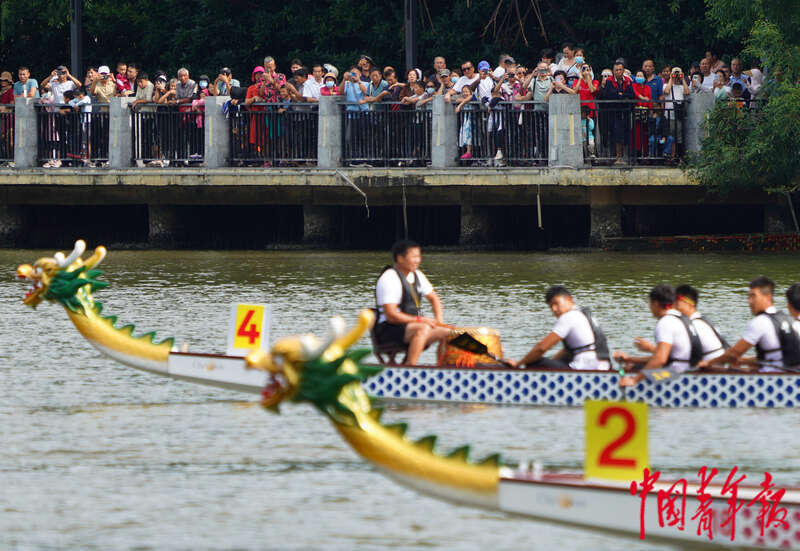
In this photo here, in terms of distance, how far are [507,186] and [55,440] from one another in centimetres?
1706

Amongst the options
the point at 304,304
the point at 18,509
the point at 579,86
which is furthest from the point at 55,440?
the point at 579,86

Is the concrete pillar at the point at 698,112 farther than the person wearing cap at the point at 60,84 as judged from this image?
No

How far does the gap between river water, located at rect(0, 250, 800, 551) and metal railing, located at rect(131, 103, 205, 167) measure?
309 inches

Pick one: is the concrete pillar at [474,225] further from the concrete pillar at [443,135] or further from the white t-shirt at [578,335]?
the white t-shirt at [578,335]

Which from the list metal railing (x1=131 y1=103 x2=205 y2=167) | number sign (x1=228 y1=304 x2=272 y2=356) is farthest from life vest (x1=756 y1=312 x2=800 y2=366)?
metal railing (x1=131 y1=103 x2=205 y2=167)

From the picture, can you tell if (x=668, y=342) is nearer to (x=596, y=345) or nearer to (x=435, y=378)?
(x=596, y=345)

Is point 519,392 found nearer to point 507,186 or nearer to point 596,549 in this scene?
point 596,549

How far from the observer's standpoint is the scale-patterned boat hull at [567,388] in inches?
541

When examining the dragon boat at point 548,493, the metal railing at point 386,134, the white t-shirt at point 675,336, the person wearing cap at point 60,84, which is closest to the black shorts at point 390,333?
the white t-shirt at point 675,336

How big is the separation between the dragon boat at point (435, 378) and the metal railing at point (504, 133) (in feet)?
45.3

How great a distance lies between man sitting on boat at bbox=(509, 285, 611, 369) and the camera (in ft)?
45.7

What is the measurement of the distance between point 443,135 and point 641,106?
337 cm

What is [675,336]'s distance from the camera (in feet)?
45.1

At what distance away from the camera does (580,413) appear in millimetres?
14047
